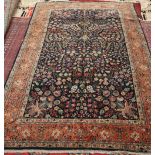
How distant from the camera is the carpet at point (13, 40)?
2929 mm

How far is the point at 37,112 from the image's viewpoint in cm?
237

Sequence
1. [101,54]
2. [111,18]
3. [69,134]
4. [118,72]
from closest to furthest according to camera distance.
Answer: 1. [69,134]
2. [118,72]
3. [101,54]
4. [111,18]

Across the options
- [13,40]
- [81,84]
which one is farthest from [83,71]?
[13,40]

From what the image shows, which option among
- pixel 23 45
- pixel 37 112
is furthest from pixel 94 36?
pixel 37 112

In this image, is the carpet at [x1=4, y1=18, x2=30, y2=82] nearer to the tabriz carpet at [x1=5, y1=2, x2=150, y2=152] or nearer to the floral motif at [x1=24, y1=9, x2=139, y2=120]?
the tabriz carpet at [x1=5, y1=2, x2=150, y2=152]

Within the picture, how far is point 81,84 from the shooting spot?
103 inches

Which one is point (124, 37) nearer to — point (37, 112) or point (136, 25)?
point (136, 25)

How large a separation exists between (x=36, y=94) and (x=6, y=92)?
11.3 inches

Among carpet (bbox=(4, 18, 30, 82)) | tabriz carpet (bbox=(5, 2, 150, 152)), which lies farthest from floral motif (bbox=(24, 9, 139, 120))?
carpet (bbox=(4, 18, 30, 82))

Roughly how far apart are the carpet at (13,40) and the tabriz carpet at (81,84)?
0.25 feet

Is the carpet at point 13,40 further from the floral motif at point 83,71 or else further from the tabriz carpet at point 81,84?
the floral motif at point 83,71

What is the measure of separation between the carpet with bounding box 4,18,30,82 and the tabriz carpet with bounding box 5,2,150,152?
0.08 meters

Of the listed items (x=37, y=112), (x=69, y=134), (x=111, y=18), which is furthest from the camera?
(x=111, y=18)

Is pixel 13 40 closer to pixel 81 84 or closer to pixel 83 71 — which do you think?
pixel 83 71
